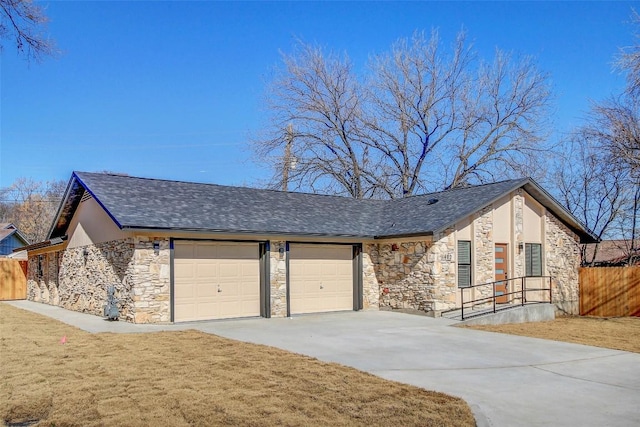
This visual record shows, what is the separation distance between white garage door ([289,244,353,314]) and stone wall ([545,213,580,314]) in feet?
24.2

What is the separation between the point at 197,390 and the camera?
711 centimetres

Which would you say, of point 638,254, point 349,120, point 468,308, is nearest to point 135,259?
point 468,308

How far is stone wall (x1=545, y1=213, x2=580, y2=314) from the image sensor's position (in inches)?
781

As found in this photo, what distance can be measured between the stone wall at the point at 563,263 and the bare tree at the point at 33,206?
4346cm

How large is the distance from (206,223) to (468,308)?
27.7 feet

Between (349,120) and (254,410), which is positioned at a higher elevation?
(349,120)

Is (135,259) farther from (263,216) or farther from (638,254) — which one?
(638,254)

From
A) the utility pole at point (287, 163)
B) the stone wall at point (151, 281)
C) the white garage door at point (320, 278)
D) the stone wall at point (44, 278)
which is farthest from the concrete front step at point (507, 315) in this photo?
the stone wall at point (44, 278)

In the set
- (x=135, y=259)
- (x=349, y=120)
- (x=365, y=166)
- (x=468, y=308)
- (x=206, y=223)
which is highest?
(x=349, y=120)

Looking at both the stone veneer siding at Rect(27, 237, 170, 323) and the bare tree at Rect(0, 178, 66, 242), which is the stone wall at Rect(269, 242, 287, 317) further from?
the bare tree at Rect(0, 178, 66, 242)

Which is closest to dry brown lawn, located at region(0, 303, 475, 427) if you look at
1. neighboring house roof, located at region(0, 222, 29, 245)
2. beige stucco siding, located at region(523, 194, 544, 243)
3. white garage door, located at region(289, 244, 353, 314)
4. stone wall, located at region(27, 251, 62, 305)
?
white garage door, located at region(289, 244, 353, 314)

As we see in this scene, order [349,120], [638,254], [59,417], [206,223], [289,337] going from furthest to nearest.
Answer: [349,120] < [638,254] < [206,223] < [289,337] < [59,417]

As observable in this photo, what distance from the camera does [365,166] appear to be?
31.5m

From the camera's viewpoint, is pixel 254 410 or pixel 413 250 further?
pixel 413 250
